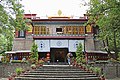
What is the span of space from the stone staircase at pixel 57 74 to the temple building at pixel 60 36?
12.0m

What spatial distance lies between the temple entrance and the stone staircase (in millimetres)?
13390

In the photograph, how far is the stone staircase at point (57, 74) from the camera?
51.9 ft

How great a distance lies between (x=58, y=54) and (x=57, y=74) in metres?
16.2

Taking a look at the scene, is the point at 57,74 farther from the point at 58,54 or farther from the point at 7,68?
the point at 58,54

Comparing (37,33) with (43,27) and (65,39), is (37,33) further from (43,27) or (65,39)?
(65,39)

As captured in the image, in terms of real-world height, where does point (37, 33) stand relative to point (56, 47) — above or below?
above

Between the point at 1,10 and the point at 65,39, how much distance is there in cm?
1428

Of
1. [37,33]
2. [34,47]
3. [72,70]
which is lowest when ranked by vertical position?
[72,70]

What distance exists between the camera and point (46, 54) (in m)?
32.0

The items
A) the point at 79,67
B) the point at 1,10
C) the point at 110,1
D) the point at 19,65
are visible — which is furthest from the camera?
the point at 19,65

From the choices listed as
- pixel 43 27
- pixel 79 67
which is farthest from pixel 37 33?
pixel 79 67

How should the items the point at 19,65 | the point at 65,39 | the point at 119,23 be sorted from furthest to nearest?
the point at 65,39
the point at 19,65
the point at 119,23

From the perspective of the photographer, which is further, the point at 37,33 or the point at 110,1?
the point at 37,33

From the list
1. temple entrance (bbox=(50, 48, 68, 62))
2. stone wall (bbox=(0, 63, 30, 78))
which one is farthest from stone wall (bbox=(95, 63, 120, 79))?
temple entrance (bbox=(50, 48, 68, 62))
